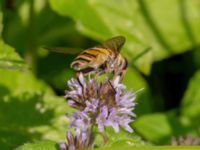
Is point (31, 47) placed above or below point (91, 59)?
above

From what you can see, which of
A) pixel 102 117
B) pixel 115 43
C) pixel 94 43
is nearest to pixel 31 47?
pixel 94 43

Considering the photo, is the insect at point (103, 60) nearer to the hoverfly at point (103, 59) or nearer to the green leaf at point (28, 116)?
the hoverfly at point (103, 59)

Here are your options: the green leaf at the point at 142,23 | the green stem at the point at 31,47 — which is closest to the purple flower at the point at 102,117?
the green leaf at the point at 142,23

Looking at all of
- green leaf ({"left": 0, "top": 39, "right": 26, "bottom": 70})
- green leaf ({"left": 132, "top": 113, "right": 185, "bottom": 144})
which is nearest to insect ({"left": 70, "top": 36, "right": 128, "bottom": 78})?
green leaf ({"left": 0, "top": 39, "right": 26, "bottom": 70})

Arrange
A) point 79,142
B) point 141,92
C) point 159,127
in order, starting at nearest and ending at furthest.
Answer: point 79,142, point 159,127, point 141,92

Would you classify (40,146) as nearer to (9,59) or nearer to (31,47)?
(9,59)

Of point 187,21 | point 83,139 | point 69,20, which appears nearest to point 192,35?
point 187,21

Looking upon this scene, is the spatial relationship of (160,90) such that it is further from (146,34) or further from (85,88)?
(85,88)

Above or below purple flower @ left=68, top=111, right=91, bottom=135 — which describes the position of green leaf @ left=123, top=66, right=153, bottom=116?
above

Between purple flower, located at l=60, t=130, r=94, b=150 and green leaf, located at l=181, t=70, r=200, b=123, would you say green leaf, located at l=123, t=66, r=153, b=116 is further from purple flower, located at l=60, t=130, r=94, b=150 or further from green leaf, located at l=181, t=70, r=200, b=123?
purple flower, located at l=60, t=130, r=94, b=150
